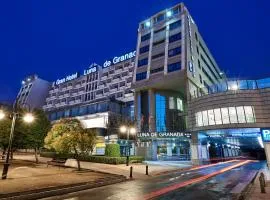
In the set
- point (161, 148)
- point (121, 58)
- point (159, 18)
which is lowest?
point (161, 148)

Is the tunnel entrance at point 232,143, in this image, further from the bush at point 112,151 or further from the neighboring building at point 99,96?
the neighboring building at point 99,96

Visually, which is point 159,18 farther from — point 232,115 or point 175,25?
point 232,115

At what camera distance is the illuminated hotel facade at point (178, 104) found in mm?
39156

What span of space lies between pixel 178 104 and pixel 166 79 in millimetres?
11640

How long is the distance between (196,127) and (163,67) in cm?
2120

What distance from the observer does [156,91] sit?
204 feet

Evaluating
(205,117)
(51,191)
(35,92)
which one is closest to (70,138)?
(51,191)

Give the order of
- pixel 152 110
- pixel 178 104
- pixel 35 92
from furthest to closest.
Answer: pixel 35 92 < pixel 178 104 < pixel 152 110

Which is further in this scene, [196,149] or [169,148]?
[169,148]

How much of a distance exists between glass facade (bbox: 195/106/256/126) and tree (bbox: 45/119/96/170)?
2428 cm

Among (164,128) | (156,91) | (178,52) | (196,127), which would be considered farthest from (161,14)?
(196,127)

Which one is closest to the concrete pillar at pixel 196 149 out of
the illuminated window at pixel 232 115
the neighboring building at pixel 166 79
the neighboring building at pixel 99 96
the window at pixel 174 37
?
the neighboring building at pixel 166 79

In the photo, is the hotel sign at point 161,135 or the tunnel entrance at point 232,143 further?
the hotel sign at point 161,135

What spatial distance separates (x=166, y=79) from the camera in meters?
57.1
